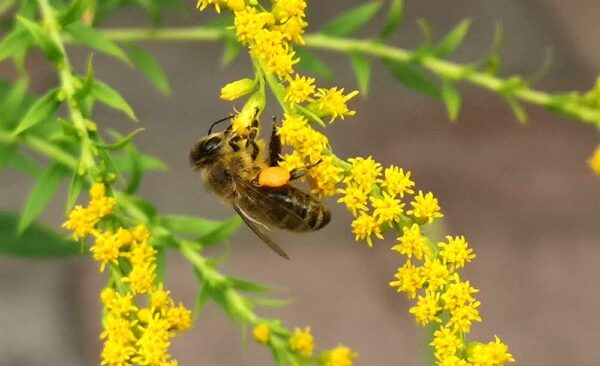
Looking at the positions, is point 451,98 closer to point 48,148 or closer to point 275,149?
point 275,149

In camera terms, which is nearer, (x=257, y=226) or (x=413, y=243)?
(x=413, y=243)

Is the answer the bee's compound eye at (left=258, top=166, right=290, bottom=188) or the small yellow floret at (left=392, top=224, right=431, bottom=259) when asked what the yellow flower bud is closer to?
the bee's compound eye at (left=258, top=166, right=290, bottom=188)

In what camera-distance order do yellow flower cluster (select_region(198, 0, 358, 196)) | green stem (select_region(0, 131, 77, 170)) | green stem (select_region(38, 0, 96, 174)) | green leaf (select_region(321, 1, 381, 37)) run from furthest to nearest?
green leaf (select_region(321, 1, 381, 37)), green stem (select_region(0, 131, 77, 170)), green stem (select_region(38, 0, 96, 174)), yellow flower cluster (select_region(198, 0, 358, 196))

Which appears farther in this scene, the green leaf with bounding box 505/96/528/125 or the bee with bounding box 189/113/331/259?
the green leaf with bounding box 505/96/528/125

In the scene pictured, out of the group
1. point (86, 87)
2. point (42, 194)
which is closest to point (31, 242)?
point (42, 194)

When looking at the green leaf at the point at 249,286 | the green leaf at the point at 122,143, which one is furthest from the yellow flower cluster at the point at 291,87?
the green leaf at the point at 249,286

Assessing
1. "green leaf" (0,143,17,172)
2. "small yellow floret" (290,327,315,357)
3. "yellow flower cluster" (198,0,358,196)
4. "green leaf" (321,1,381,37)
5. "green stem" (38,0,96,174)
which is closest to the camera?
"yellow flower cluster" (198,0,358,196)

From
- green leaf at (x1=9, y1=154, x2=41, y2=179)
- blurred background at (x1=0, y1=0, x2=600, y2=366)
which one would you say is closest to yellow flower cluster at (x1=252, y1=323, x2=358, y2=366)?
green leaf at (x1=9, y1=154, x2=41, y2=179)
